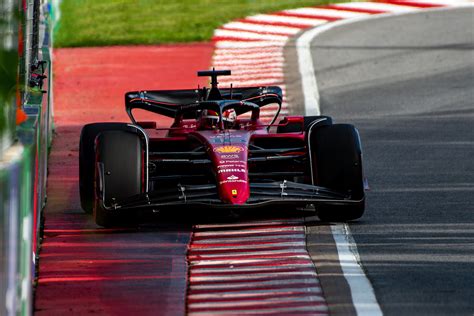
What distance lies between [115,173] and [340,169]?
5.29ft

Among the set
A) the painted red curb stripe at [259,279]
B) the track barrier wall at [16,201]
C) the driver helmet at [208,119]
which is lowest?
the painted red curb stripe at [259,279]

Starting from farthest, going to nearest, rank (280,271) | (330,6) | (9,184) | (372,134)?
(330,6)
(372,134)
(280,271)
(9,184)

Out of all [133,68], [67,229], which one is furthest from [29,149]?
[133,68]

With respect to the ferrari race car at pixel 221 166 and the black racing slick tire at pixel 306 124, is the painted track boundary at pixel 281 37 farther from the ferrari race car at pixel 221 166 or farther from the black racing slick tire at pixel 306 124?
the ferrari race car at pixel 221 166

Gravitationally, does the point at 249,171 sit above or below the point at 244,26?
above

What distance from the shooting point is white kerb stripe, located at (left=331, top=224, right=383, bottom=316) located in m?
8.03

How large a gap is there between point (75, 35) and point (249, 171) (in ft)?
44.0

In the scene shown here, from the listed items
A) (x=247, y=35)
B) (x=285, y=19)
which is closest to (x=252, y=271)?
(x=247, y=35)

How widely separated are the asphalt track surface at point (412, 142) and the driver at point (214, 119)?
127cm

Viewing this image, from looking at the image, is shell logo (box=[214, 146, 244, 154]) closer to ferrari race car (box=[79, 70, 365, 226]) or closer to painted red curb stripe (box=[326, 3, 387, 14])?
ferrari race car (box=[79, 70, 365, 226])

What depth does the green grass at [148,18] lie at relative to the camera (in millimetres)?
24078

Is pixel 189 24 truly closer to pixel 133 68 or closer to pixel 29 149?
pixel 133 68

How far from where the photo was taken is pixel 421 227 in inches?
416

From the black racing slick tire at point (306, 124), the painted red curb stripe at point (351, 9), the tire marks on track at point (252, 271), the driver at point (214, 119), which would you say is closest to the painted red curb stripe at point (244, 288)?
the tire marks on track at point (252, 271)
